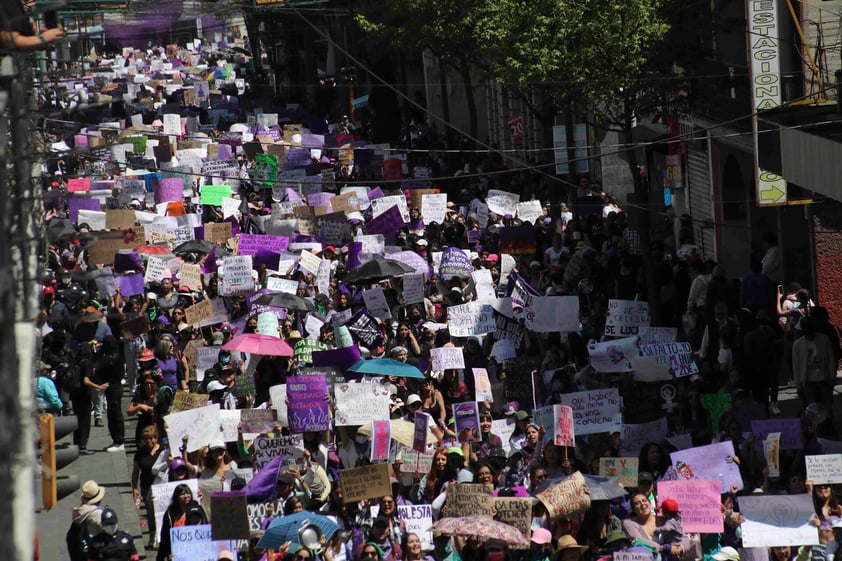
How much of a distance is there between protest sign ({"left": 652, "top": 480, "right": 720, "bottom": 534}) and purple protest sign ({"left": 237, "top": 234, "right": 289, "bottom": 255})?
1231cm

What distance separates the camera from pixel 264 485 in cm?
1306

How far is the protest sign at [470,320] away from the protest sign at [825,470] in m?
6.76

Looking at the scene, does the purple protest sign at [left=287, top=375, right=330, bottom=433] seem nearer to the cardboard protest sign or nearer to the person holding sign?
the person holding sign

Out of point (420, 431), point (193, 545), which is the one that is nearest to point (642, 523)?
point (420, 431)

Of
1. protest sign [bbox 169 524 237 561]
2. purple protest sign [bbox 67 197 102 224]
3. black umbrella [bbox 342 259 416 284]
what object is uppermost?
purple protest sign [bbox 67 197 102 224]

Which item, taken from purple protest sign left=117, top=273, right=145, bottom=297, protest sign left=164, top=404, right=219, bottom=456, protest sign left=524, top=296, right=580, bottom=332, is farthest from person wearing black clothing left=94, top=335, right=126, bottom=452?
protest sign left=524, top=296, right=580, bottom=332

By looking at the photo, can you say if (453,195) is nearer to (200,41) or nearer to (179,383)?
(179,383)

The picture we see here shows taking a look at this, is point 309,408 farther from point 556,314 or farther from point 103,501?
point 556,314

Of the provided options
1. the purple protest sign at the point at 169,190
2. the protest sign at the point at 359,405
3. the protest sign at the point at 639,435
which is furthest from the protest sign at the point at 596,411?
the purple protest sign at the point at 169,190

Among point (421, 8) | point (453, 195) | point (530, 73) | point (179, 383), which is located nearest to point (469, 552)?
point (179, 383)

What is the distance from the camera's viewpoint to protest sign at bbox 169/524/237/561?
40.6 feet

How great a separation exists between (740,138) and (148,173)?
12708 mm

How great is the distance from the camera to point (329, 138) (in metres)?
48.6

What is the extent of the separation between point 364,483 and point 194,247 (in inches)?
501
